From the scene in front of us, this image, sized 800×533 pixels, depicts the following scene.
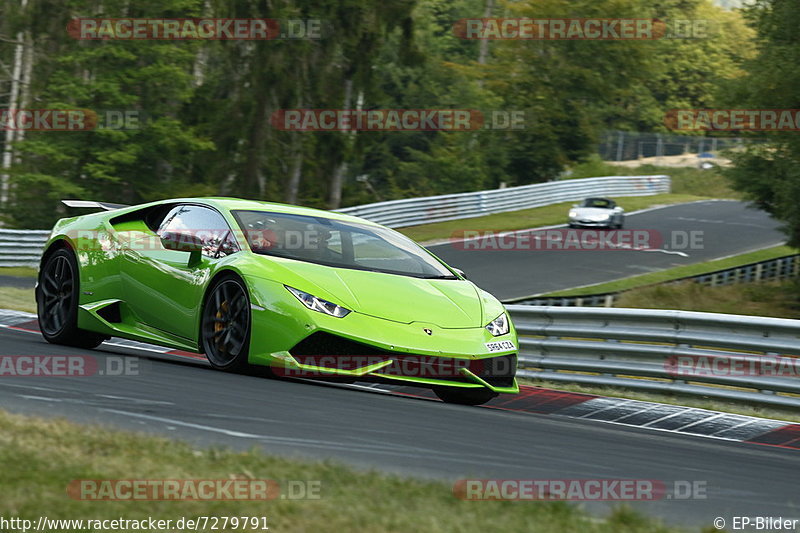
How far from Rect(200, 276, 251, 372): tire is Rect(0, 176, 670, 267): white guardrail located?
2111 centimetres

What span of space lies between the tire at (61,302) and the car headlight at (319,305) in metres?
2.72

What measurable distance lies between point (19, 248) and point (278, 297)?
2268 cm

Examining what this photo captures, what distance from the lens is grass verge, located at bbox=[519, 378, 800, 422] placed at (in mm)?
9023

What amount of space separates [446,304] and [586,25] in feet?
176

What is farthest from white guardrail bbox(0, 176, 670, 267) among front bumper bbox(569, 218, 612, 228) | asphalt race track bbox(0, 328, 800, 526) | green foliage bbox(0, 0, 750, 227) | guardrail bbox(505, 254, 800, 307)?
asphalt race track bbox(0, 328, 800, 526)

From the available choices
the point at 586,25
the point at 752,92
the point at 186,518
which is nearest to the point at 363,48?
the point at 752,92

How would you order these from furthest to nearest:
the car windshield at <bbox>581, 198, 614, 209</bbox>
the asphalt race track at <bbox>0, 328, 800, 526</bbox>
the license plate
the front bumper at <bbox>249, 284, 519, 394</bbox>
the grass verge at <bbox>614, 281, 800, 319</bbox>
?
the car windshield at <bbox>581, 198, 614, 209</bbox>
the grass verge at <bbox>614, 281, 800, 319</bbox>
the license plate
the front bumper at <bbox>249, 284, 519, 394</bbox>
the asphalt race track at <bbox>0, 328, 800, 526</bbox>

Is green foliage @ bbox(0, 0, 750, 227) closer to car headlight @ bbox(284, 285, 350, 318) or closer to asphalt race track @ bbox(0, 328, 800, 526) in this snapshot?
car headlight @ bbox(284, 285, 350, 318)

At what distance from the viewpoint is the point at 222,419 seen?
6.12 m

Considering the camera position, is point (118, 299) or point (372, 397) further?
point (118, 299)

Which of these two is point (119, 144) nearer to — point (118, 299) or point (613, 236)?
point (613, 236)

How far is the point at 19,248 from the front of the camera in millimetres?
28766

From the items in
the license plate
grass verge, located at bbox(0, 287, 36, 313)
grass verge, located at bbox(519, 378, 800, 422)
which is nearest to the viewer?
the license plate

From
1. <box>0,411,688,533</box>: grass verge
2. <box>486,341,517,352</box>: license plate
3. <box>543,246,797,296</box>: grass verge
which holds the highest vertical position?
<box>0,411,688,533</box>: grass verge
